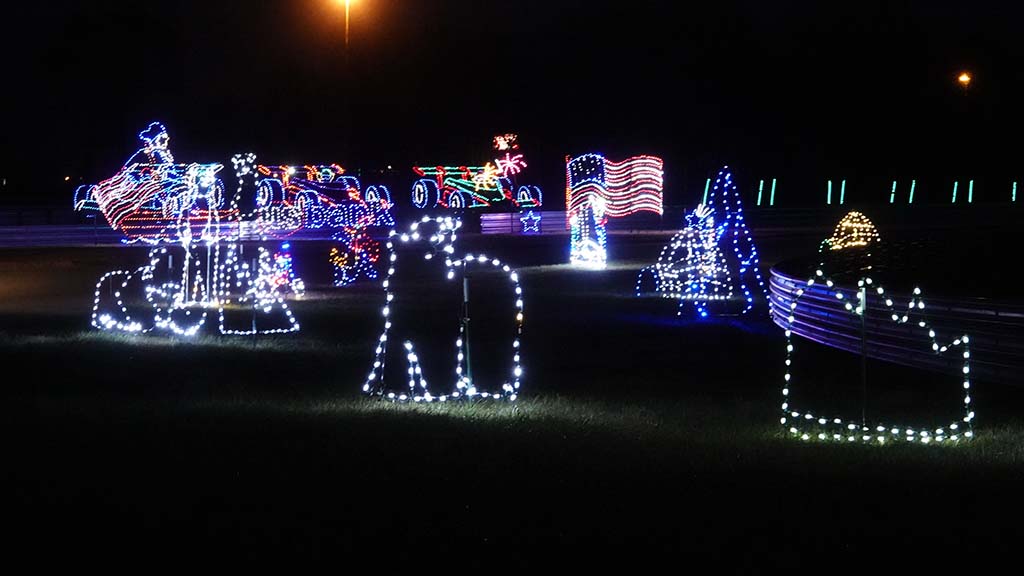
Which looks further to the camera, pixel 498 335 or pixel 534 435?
pixel 498 335

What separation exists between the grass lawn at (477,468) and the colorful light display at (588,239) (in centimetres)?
1928

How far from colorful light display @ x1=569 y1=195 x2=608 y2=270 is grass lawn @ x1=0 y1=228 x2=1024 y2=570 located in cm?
1928

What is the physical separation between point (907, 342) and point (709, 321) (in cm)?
580

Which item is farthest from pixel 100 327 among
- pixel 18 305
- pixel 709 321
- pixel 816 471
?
pixel 816 471

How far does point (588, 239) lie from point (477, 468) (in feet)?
88.1

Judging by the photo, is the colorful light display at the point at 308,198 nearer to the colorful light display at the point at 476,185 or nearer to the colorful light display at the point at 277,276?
the colorful light display at the point at 277,276

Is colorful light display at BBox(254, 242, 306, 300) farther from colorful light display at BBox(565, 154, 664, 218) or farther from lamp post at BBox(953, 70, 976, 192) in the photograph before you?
lamp post at BBox(953, 70, 976, 192)

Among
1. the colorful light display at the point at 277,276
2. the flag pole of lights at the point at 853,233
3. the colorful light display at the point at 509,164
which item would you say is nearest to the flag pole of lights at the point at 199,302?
the colorful light display at the point at 277,276

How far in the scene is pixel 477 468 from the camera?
8.93m

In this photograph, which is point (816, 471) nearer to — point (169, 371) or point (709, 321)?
point (169, 371)

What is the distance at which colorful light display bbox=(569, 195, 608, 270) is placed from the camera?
116ft

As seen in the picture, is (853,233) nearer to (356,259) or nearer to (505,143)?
(356,259)

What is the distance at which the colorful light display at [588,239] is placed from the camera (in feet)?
116

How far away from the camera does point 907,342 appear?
1421 cm
